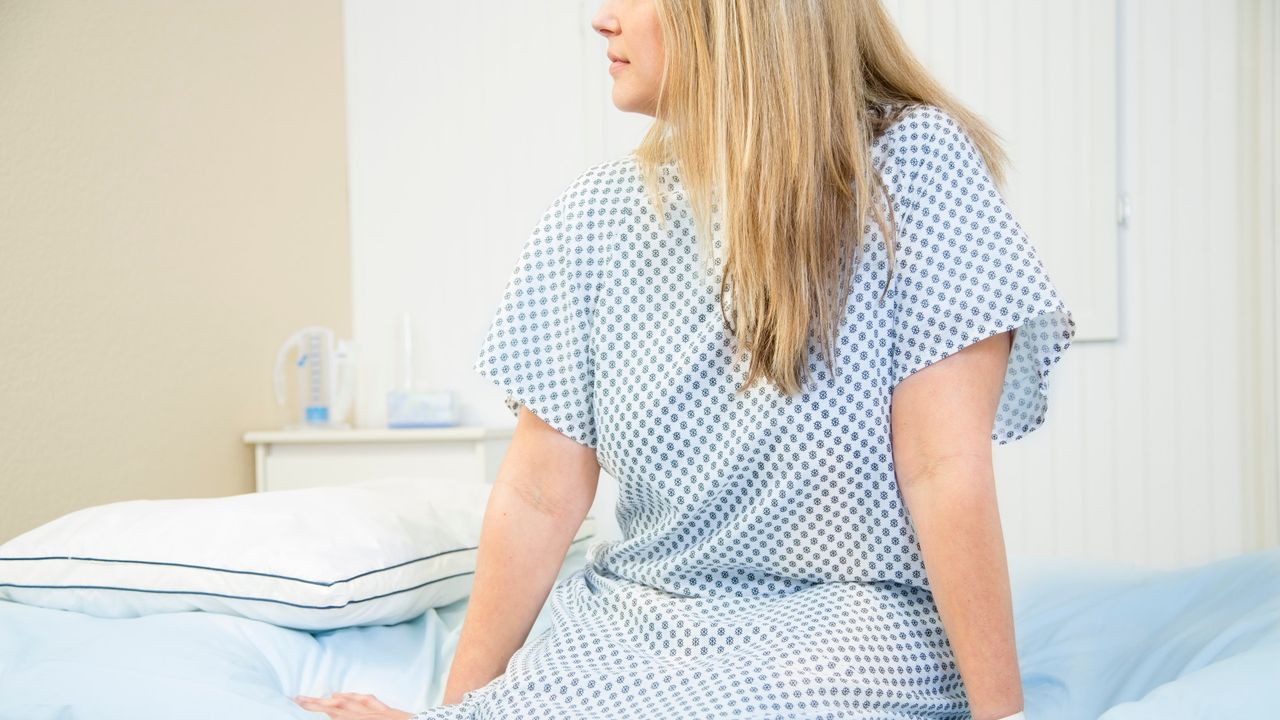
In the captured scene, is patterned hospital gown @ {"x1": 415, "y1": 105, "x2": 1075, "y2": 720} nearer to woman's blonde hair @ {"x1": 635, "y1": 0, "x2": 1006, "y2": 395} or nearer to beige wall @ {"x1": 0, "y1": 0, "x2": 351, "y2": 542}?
woman's blonde hair @ {"x1": 635, "y1": 0, "x2": 1006, "y2": 395}

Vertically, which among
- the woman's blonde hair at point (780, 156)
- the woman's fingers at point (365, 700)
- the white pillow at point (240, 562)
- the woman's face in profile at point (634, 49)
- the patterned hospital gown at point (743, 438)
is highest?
the woman's face in profile at point (634, 49)

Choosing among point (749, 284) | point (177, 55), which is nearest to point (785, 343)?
point (749, 284)

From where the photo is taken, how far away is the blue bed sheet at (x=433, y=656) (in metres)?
0.90

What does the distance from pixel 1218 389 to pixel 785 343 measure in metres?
2.30

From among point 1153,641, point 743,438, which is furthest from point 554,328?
point 1153,641

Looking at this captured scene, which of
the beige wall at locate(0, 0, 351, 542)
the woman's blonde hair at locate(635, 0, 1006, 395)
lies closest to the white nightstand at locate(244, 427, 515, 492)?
the beige wall at locate(0, 0, 351, 542)

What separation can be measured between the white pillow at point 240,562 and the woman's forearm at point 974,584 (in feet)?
2.14

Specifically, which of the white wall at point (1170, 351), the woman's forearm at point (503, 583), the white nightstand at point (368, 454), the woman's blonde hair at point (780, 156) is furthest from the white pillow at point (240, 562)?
the white wall at point (1170, 351)

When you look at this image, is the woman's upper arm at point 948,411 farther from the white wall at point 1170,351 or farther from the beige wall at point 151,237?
the white wall at point 1170,351

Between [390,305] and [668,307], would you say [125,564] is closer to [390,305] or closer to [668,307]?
[668,307]

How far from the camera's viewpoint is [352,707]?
40.6 inches

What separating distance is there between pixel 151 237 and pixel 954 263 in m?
1.79

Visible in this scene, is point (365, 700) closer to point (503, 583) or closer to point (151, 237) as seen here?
point (503, 583)

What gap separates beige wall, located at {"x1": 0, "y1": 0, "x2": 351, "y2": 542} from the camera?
1823 millimetres
